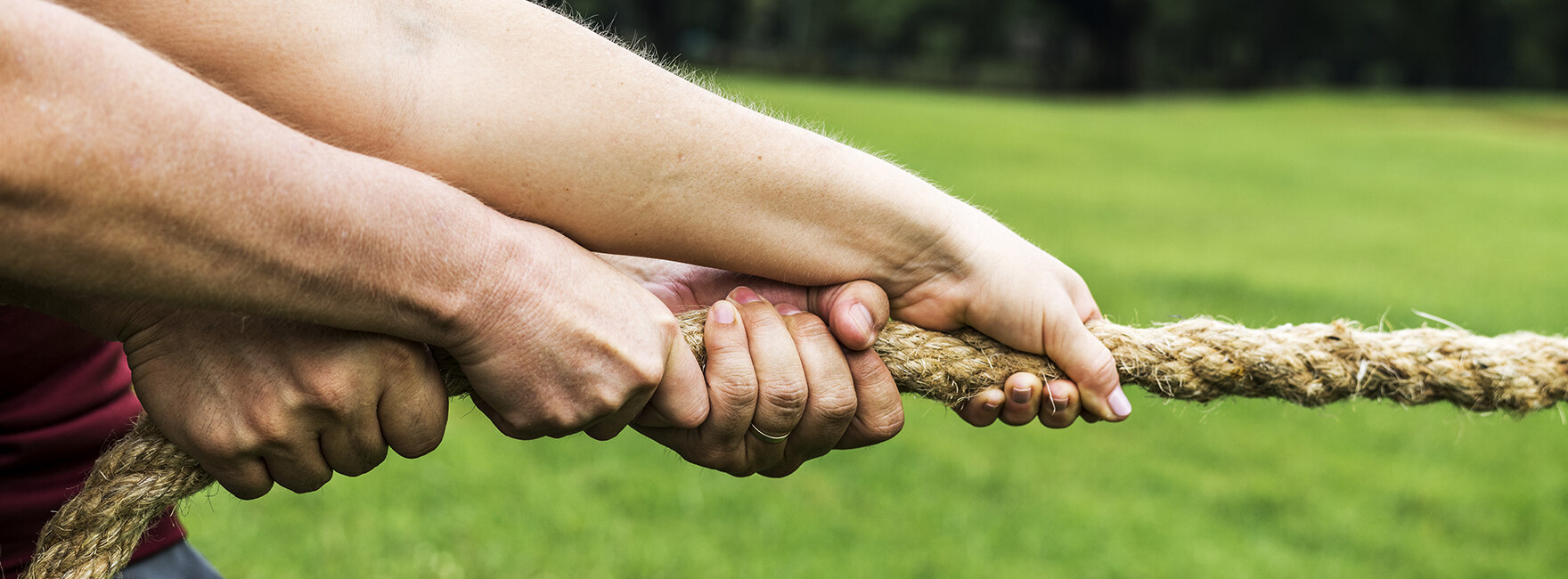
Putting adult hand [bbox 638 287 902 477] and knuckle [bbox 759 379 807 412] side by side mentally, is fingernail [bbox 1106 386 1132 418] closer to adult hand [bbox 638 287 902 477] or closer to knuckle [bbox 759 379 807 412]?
adult hand [bbox 638 287 902 477]

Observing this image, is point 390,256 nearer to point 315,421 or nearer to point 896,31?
point 315,421

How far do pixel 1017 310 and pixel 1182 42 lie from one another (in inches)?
2096

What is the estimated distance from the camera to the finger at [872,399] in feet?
4.62

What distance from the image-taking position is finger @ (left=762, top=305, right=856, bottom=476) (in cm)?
135

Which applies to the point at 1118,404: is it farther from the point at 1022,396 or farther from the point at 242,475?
Answer: the point at 242,475

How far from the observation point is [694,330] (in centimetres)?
132

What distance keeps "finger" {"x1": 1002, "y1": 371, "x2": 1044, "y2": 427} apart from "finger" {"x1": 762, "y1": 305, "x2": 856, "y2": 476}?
0.21 metres

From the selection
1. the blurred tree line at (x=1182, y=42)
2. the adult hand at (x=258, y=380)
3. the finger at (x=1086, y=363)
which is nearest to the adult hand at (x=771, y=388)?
the finger at (x=1086, y=363)

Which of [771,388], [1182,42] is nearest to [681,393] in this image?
[771,388]

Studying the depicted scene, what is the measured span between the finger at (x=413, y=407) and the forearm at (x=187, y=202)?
0.31 ft

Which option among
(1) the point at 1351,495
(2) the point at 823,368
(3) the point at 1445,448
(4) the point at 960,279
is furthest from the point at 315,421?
(3) the point at 1445,448

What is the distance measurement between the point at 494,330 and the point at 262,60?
0.34 m

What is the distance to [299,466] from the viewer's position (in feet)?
3.96

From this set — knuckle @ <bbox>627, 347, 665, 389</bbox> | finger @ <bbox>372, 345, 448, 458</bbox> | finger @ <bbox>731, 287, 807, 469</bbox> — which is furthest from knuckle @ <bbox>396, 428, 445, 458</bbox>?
finger @ <bbox>731, 287, 807, 469</bbox>
